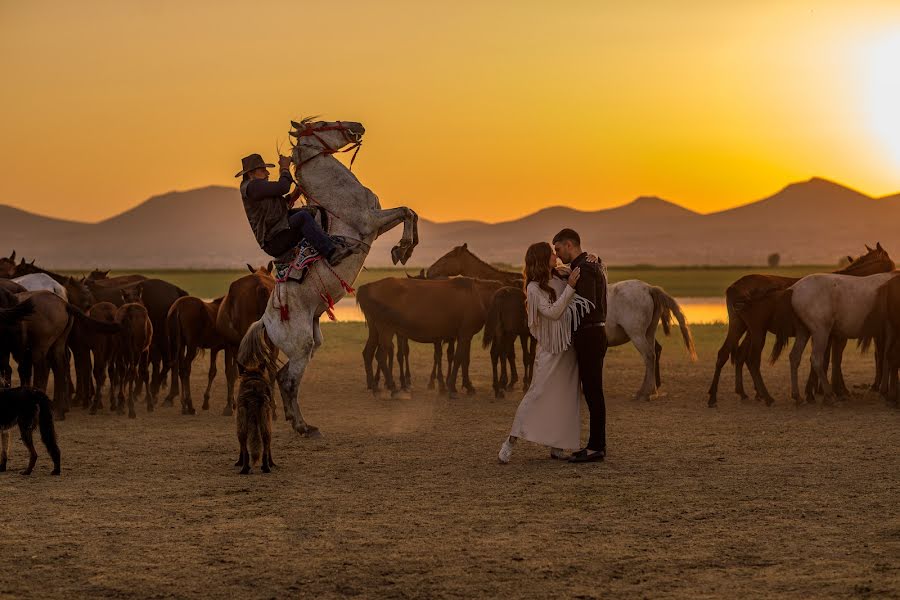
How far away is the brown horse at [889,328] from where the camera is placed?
56.1 feet

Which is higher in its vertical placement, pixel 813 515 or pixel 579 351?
pixel 579 351

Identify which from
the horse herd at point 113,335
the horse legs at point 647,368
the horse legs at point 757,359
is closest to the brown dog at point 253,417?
the horse herd at point 113,335

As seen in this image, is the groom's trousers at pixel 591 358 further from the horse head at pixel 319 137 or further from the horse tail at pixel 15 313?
the horse tail at pixel 15 313

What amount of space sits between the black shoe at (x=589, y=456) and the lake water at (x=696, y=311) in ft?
89.7

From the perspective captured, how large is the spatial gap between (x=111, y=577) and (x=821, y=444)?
335 inches

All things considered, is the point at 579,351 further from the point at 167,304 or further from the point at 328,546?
the point at 167,304

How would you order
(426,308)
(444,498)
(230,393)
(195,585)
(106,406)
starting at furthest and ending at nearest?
(426,308) < (106,406) < (230,393) < (444,498) < (195,585)

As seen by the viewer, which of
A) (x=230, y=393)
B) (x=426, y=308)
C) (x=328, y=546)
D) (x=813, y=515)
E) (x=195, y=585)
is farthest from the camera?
(x=426, y=308)

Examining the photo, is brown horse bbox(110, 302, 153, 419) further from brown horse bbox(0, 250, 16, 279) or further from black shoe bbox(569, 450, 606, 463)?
black shoe bbox(569, 450, 606, 463)

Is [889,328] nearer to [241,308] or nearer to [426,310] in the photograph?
[426,310]

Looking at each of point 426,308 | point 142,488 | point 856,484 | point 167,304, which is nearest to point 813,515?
point 856,484

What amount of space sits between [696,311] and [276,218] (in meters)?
36.9

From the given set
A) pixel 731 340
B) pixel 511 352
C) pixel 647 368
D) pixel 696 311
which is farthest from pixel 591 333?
pixel 696 311

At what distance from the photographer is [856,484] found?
10.7 metres
